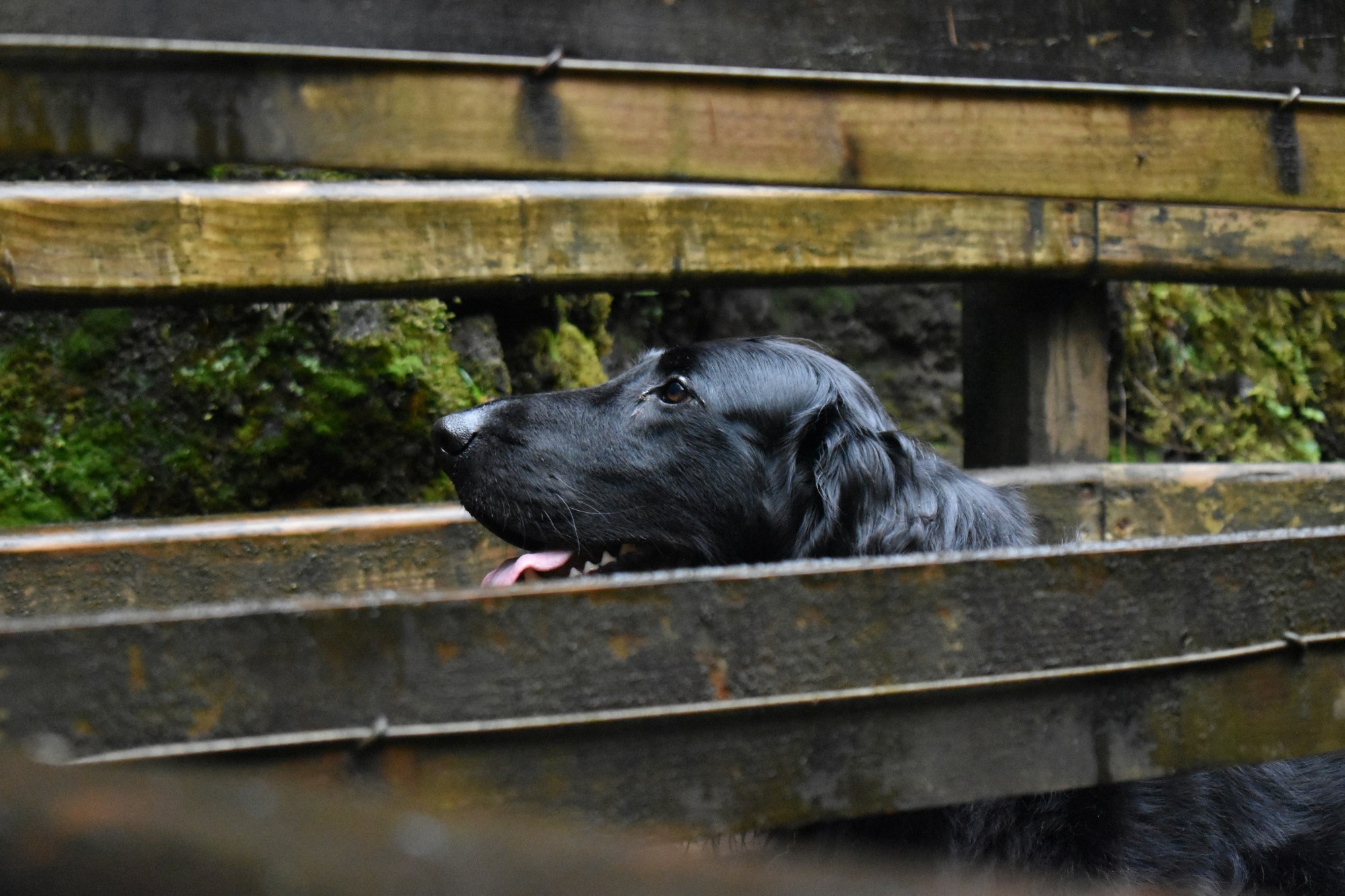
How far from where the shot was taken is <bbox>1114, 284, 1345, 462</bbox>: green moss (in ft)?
21.0

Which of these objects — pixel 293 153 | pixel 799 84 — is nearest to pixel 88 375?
pixel 293 153

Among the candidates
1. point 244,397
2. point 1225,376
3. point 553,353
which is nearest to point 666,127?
point 244,397

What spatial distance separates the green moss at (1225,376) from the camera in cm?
639

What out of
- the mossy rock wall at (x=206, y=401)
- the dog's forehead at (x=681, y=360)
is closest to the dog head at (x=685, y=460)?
the dog's forehead at (x=681, y=360)

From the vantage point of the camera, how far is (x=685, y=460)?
8.97 ft

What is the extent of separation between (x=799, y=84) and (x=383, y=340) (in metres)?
2.07

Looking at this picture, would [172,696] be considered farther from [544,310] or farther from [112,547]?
[544,310]

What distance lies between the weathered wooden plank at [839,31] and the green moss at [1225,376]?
3984mm

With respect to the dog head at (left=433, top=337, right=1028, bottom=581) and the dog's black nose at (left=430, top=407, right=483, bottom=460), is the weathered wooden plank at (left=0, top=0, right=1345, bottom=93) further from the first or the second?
the dog's black nose at (left=430, top=407, right=483, bottom=460)

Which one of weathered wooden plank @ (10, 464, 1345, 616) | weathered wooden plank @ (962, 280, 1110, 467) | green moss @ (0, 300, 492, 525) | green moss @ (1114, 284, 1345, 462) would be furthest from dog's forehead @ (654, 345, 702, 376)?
green moss @ (1114, 284, 1345, 462)

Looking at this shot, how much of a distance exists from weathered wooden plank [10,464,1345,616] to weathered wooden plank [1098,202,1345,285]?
60 cm

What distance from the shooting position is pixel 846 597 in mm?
1243

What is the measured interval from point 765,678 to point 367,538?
1692 millimetres

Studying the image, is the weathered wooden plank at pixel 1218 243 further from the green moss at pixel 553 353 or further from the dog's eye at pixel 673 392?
the green moss at pixel 553 353
